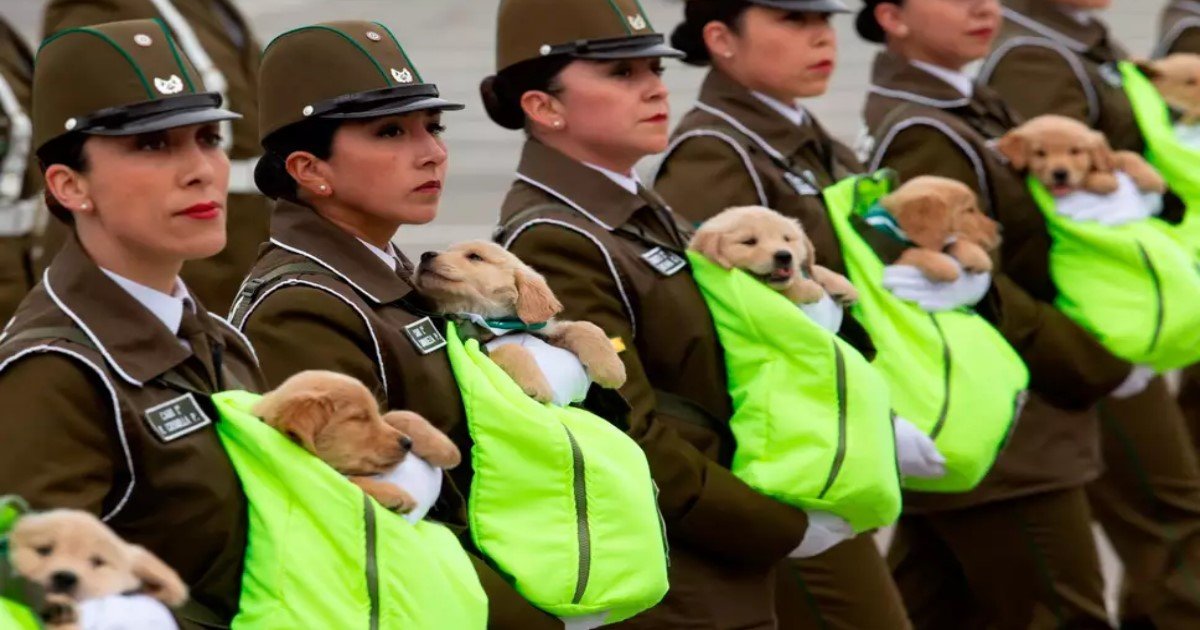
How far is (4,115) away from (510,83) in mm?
1960

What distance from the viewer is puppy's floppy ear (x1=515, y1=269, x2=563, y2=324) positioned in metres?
4.52

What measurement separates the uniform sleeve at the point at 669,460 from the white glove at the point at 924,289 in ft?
2.63

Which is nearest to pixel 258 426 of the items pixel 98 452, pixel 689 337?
pixel 98 452

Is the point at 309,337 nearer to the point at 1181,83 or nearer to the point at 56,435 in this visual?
the point at 56,435

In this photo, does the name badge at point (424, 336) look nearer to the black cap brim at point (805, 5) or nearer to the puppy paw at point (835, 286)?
the puppy paw at point (835, 286)

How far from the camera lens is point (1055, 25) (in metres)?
7.36

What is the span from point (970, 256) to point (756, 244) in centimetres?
92

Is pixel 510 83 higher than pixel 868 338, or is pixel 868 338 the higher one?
pixel 510 83

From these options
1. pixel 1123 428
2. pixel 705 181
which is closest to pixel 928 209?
pixel 705 181

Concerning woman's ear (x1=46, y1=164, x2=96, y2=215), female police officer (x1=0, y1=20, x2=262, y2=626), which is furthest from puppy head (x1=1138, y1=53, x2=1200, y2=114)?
woman's ear (x1=46, y1=164, x2=96, y2=215)

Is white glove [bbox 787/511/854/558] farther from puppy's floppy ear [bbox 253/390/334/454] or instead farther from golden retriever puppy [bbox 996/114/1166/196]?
puppy's floppy ear [bbox 253/390/334/454]

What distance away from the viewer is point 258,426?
383 cm

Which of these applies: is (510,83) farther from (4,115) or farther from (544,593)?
(4,115)

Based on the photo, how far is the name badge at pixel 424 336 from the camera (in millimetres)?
4422
